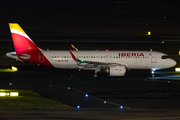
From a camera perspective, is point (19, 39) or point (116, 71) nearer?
point (116, 71)

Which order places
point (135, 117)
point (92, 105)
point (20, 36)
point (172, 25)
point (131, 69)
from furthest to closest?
1. point (172, 25)
2. point (131, 69)
3. point (20, 36)
4. point (92, 105)
5. point (135, 117)

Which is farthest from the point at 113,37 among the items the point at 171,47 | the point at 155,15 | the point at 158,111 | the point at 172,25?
the point at 158,111

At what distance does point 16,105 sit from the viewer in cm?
2947

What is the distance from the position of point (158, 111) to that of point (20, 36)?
83.9 feet

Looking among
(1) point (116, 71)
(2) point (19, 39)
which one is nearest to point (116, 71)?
(1) point (116, 71)

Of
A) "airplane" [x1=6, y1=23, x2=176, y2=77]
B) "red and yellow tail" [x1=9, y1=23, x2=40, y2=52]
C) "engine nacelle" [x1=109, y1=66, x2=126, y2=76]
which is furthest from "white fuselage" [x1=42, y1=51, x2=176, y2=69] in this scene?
"engine nacelle" [x1=109, y1=66, x2=126, y2=76]

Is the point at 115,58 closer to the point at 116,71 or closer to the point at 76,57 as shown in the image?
the point at 116,71

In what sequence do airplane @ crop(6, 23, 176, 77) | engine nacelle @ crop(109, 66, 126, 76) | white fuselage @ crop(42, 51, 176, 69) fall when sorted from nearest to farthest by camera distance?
1. engine nacelle @ crop(109, 66, 126, 76)
2. airplane @ crop(6, 23, 176, 77)
3. white fuselage @ crop(42, 51, 176, 69)

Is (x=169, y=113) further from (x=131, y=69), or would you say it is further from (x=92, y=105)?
(x=131, y=69)

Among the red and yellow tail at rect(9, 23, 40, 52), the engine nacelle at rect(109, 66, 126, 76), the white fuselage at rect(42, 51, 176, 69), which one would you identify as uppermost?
the red and yellow tail at rect(9, 23, 40, 52)

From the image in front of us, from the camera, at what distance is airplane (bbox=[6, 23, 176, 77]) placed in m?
45.9

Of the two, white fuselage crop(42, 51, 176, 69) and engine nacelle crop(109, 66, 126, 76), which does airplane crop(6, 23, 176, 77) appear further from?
engine nacelle crop(109, 66, 126, 76)

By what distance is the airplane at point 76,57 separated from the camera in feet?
151

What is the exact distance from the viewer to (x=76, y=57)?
46000 mm
